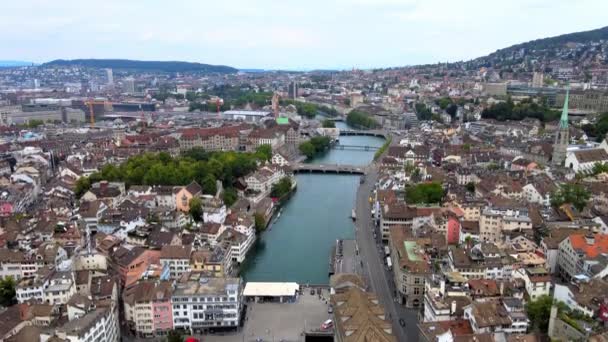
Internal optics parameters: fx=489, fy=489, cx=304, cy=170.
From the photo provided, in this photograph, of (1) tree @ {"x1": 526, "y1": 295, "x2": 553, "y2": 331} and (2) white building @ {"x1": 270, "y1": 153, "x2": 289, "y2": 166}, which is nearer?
(1) tree @ {"x1": 526, "y1": 295, "x2": 553, "y2": 331}

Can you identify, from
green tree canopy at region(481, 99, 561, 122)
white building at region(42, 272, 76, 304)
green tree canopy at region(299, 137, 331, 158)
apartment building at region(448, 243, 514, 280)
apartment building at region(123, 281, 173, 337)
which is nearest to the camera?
apartment building at region(123, 281, 173, 337)

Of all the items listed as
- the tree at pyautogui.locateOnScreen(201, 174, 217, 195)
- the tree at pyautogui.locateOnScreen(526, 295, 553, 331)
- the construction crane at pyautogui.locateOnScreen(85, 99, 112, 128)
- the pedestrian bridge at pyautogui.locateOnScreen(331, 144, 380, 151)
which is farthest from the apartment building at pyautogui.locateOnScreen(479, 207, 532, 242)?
the construction crane at pyautogui.locateOnScreen(85, 99, 112, 128)

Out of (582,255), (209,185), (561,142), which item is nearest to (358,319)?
(582,255)

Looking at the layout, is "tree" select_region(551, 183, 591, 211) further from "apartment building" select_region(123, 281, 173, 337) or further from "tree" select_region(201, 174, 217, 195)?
"apartment building" select_region(123, 281, 173, 337)

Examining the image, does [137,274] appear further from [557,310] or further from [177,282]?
[557,310]

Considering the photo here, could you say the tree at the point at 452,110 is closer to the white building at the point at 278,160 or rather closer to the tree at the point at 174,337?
the white building at the point at 278,160

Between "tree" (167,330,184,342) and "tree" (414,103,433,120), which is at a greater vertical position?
"tree" (414,103,433,120)
